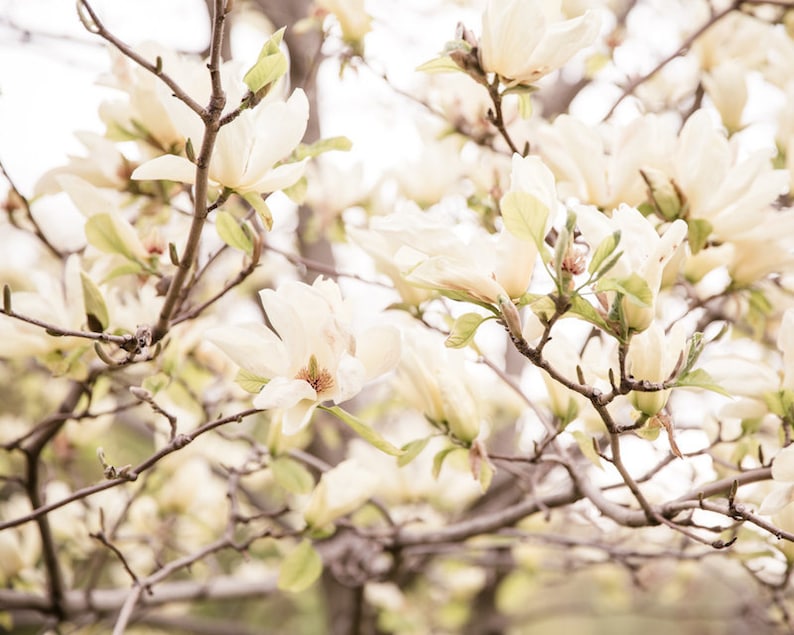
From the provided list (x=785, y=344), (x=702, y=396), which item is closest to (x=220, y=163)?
(x=785, y=344)

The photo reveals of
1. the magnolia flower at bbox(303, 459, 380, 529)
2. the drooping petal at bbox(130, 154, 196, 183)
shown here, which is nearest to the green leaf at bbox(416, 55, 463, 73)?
the drooping petal at bbox(130, 154, 196, 183)

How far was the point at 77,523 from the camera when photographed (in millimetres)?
1232

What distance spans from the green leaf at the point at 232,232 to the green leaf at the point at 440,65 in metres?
0.22

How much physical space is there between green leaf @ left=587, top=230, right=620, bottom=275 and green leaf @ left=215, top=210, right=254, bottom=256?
0.33 meters

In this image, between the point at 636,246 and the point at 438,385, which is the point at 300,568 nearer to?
the point at 438,385

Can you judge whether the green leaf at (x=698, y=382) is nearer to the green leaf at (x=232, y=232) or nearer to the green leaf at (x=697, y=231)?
the green leaf at (x=697, y=231)

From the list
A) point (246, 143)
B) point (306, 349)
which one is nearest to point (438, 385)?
point (306, 349)

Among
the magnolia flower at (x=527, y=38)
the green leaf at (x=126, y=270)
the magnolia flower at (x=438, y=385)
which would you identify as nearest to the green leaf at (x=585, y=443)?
the magnolia flower at (x=438, y=385)

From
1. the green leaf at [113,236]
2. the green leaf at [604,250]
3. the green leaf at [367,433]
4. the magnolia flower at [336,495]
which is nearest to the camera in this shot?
the green leaf at [604,250]

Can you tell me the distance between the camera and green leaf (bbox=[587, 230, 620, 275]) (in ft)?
1.57

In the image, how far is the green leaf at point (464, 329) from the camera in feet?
1.84

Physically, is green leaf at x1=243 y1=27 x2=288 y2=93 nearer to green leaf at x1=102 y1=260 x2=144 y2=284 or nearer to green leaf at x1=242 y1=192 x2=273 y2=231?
green leaf at x1=242 y1=192 x2=273 y2=231

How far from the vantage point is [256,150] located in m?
0.60

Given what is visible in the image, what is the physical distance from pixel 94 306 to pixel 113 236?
0.25 ft
